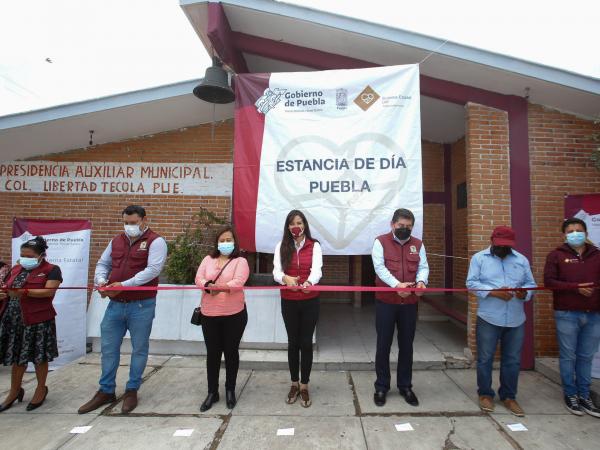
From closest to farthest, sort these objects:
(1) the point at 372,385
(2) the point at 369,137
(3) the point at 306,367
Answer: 1. (3) the point at 306,367
2. (1) the point at 372,385
3. (2) the point at 369,137

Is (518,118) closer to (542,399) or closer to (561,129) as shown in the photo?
(561,129)

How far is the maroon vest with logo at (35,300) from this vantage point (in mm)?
3309

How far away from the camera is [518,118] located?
4.50 m

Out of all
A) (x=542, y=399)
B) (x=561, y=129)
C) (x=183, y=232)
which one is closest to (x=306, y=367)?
(x=542, y=399)

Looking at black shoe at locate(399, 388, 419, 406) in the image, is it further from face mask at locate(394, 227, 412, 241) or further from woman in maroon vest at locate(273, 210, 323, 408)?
face mask at locate(394, 227, 412, 241)

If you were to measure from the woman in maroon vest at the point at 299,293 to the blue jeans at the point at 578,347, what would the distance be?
8.00 ft

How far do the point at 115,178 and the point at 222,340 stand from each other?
388 centimetres

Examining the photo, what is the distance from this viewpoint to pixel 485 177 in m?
4.44

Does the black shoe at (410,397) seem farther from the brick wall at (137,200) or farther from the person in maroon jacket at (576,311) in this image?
the brick wall at (137,200)

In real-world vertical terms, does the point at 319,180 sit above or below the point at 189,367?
above

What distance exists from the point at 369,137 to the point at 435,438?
10.2 ft

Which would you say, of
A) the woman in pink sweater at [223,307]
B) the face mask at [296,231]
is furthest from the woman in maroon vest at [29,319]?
the face mask at [296,231]

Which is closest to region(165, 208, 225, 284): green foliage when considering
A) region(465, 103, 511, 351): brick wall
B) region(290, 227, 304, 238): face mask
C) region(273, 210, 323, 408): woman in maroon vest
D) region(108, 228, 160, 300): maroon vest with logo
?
region(108, 228, 160, 300): maroon vest with logo

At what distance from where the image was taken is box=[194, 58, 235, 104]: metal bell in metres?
4.21
